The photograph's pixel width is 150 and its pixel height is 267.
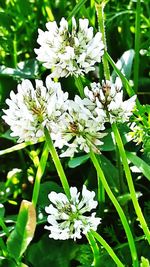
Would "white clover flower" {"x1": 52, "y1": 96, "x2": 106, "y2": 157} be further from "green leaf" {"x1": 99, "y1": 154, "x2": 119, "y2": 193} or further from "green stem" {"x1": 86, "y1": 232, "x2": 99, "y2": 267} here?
"green leaf" {"x1": 99, "y1": 154, "x2": 119, "y2": 193}

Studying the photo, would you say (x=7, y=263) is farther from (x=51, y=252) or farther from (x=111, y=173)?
(x=111, y=173)

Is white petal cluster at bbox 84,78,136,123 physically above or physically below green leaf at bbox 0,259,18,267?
above

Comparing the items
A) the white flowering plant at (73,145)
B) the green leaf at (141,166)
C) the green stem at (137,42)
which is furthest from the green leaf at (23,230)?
the green stem at (137,42)

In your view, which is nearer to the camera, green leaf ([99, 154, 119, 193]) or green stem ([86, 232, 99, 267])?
green stem ([86, 232, 99, 267])

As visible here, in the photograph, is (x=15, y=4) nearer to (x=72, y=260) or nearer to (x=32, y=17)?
(x=32, y=17)

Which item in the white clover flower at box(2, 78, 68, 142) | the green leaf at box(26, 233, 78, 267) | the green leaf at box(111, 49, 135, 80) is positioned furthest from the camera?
the green leaf at box(111, 49, 135, 80)

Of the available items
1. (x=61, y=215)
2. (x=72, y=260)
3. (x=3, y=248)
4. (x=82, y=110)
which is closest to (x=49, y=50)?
(x=82, y=110)

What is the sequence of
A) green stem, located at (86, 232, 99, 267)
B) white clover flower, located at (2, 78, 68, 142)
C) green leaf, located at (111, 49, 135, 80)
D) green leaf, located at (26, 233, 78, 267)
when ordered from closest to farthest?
white clover flower, located at (2, 78, 68, 142) → green stem, located at (86, 232, 99, 267) → green leaf, located at (26, 233, 78, 267) → green leaf, located at (111, 49, 135, 80)

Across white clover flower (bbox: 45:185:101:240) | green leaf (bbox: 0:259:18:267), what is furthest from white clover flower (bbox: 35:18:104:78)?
green leaf (bbox: 0:259:18:267)
